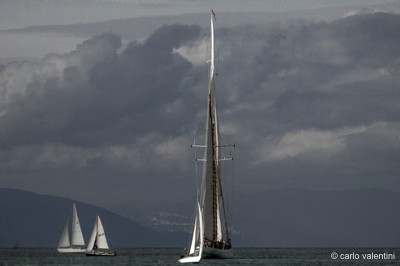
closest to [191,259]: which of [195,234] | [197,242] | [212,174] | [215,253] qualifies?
[197,242]

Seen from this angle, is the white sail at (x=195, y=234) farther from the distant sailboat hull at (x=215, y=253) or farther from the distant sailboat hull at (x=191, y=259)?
the distant sailboat hull at (x=215, y=253)

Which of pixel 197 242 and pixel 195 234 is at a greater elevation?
pixel 195 234

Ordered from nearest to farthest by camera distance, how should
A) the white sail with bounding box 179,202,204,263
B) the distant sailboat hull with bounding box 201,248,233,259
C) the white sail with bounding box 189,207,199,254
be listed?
the white sail with bounding box 179,202,204,263, the white sail with bounding box 189,207,199,254, the distant sailboat hull with bounding box 201,248,233,259

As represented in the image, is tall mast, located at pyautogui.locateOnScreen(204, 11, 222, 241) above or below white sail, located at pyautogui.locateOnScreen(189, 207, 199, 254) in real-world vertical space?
above

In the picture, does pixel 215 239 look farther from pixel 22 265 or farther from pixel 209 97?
pixel 22 265

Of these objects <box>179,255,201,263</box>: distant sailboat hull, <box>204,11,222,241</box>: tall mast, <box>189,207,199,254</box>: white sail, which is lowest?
<box>179,255,201,263</box>: distant sailboat hull

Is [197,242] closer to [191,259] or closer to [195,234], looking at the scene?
[191,259]

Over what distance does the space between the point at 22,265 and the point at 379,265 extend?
61740mm

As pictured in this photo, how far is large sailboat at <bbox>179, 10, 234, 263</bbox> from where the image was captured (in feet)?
446

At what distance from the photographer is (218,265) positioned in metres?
131

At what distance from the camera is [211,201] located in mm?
138125

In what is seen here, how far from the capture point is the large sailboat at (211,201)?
136 metres

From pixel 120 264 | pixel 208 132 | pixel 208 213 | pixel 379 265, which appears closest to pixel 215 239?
pixel 208 213

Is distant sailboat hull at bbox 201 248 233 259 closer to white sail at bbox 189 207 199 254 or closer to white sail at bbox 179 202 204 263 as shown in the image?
white sail at bbox 179 202 204 263
